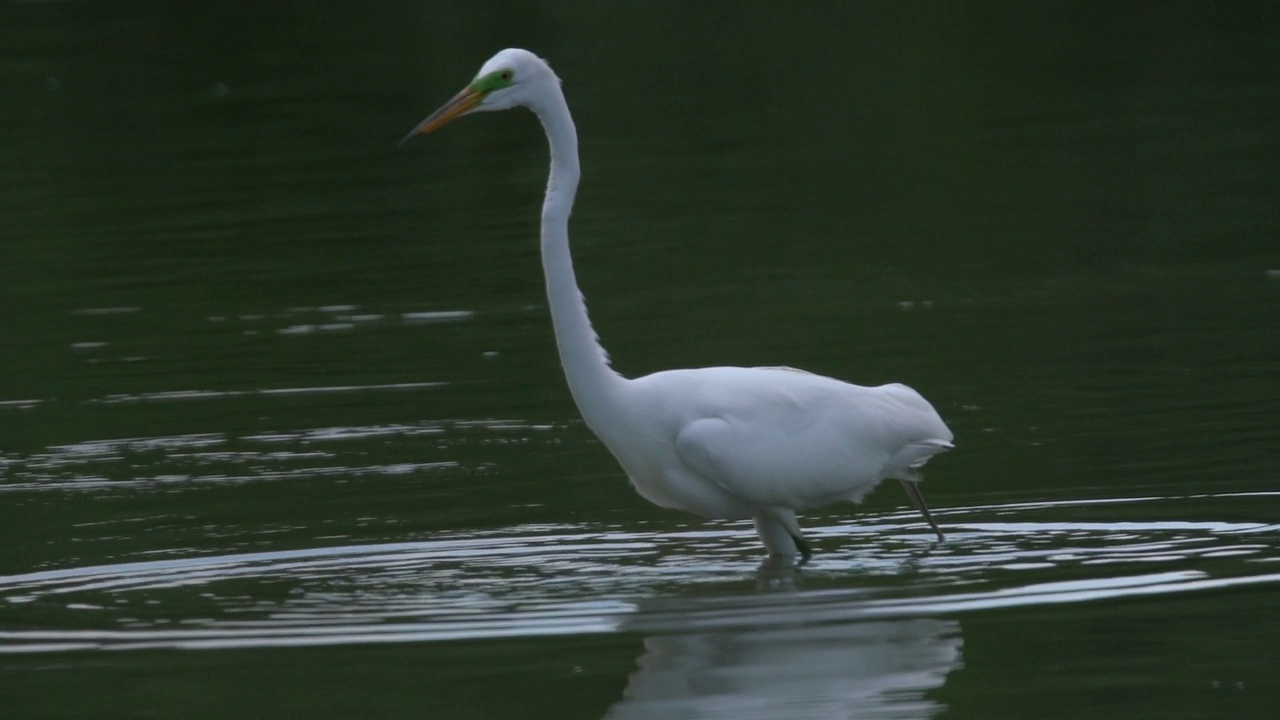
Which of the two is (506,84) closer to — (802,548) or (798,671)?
(802,548)

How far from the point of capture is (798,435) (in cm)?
823

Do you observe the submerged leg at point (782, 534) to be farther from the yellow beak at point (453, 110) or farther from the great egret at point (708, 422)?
the yellow beak at point (453, 110)

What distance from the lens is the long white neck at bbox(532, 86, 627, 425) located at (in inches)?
314

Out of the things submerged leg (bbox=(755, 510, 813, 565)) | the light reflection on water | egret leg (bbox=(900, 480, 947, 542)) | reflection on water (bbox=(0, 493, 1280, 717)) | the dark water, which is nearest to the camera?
reflection on water (bbox=(0, 493, 1280, 717))

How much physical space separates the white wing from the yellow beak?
135 centimetres

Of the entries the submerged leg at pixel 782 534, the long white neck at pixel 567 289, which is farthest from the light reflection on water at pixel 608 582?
the long white neck at pixel 567 289

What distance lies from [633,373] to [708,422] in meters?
3.82

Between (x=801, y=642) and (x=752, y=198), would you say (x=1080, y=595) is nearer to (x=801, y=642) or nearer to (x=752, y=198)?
(x=801, y=642)

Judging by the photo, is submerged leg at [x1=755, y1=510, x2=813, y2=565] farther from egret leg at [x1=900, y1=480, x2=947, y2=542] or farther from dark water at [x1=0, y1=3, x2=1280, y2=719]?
egret leg at [x1=900, y1=480, x2=947, y2=542]

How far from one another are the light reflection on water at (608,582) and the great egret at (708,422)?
0.30 meters

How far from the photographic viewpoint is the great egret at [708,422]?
26.2 feet

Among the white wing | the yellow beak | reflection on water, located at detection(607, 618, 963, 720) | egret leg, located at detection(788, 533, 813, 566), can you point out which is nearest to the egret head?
the yellow beak

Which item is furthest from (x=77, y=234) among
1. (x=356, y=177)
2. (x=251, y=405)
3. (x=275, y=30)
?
(x=275, y=30)

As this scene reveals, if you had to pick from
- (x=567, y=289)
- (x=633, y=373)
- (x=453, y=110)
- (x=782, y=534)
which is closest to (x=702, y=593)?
(x=782, y=534)
